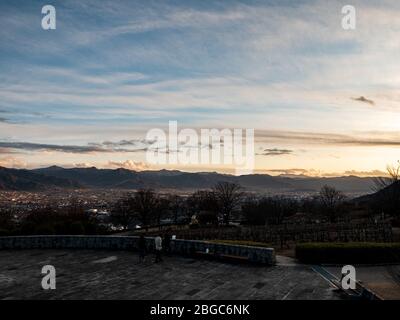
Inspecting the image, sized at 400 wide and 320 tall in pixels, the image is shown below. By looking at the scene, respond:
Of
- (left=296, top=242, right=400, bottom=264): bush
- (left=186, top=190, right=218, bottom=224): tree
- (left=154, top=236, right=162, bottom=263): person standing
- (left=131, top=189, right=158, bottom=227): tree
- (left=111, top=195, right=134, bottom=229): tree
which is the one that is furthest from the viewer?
(left=111, top=195, right=134, bottom=229): tree

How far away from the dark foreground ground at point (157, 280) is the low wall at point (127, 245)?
81 cm

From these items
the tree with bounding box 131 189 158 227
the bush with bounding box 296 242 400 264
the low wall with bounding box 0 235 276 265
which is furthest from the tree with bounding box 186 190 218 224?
the bush with bounding box 296 242 400 264

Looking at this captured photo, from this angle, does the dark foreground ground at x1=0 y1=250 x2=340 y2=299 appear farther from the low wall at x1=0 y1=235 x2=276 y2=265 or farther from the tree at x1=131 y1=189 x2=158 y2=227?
the tree at x1=131 y1=189 x2=158 y2=227

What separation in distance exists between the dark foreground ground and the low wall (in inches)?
31.9

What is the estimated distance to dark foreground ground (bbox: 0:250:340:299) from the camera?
13.6m

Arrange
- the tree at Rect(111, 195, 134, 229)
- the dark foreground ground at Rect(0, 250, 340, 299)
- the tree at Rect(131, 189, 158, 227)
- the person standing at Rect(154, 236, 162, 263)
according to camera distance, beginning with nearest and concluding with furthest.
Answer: the dark foreground ground at Rect(0, 250, 340, 299) < the person standing at Rect(154, 236, 162, 263) < the tree at Rect(131, 189, 158, 227) < the tree at Rect(111, 195, 134, 229)

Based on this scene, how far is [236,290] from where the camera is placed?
1391 cm

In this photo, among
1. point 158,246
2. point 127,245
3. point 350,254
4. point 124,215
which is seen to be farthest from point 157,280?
point 124,215

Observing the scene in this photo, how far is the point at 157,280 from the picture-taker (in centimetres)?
1556
